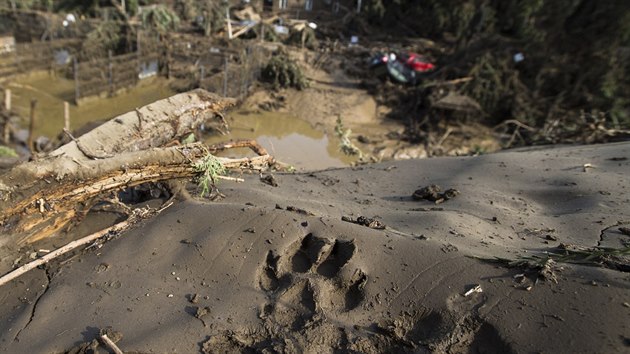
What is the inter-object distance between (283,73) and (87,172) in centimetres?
1148

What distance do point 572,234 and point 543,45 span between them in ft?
43.0

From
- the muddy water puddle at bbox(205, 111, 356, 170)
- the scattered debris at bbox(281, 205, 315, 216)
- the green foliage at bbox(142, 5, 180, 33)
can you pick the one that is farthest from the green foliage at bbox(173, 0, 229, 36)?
the scattered debris at bbox(281, 205, 315, 216)

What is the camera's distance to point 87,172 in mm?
3146

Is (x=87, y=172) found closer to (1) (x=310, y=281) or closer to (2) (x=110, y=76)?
(1) (x=310, y=281)

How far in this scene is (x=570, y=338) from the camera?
2229mm

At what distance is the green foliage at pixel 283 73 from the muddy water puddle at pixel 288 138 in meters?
1.57

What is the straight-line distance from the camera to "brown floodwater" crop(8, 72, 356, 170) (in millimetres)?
10648

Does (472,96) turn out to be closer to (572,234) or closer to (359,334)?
(572,234)

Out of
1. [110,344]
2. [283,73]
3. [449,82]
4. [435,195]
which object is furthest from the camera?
[283,73]

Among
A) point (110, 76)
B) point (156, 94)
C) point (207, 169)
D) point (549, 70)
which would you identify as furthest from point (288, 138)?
point (549, 70)

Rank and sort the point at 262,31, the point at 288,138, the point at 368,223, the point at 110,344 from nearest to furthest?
the point at 110,344 → the point at 368,223 → the point at 288,138 → the point at 262,31

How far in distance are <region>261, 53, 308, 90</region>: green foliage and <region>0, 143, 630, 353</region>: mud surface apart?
1074cm

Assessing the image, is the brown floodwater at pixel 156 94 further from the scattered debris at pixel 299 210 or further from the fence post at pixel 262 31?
the scattered debris at pixel 299 210

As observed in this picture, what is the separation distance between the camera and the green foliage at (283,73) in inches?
554
